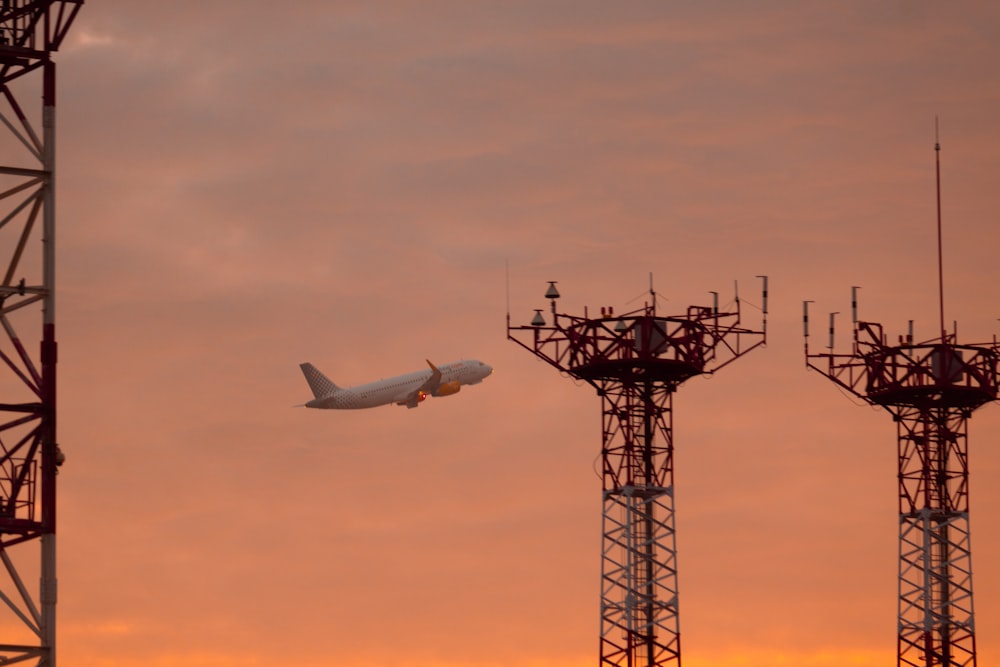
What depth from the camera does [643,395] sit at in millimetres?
167875

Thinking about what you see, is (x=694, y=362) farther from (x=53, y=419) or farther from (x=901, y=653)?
(x=53, y=419)

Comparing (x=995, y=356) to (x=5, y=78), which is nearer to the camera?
(x=5, y=78)

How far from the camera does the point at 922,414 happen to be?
18100 centimetres

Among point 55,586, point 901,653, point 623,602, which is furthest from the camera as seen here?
point 901,653

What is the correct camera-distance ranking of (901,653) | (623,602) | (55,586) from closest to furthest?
(55,586) → (623,602) → (901,653)

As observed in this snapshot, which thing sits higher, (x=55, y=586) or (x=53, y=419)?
(x=53, y=419)

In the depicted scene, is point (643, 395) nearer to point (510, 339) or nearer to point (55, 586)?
point (510, 339)

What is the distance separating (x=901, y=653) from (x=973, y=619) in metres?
5.45

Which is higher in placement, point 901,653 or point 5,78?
point 5,78

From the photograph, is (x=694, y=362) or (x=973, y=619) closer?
(x=694, y=362)

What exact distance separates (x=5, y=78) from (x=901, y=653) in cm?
9330

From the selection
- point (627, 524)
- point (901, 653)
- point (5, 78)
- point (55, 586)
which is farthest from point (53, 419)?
point (901, 653)

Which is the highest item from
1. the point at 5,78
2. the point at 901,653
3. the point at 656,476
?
the point at 5,78

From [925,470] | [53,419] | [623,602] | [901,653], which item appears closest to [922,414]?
[925,470]
